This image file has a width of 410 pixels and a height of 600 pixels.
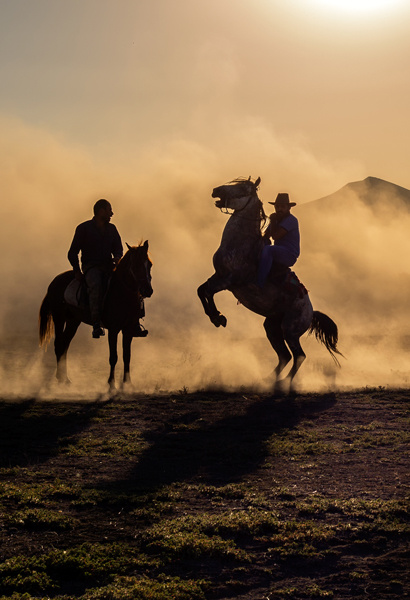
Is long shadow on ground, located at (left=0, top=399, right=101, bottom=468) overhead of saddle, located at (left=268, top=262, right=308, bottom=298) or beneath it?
beneath

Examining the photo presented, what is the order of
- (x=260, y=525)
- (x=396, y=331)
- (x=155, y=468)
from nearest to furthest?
(x=260, y=525) → (x=155, y=468) → (x=396, y=331)

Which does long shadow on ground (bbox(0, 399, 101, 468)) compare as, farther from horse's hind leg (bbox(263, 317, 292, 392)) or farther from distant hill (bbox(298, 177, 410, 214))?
distant hill (bbox(298, 177, 410, 214))

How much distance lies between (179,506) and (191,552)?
1132 millimetres

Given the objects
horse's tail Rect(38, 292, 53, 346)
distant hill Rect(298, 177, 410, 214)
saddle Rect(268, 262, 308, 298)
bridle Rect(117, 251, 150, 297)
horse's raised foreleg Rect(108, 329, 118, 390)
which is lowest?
horse's raised foreleg Rect(108, 329, 118, 390)

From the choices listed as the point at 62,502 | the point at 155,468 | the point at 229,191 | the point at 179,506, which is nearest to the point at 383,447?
the point at 155,468

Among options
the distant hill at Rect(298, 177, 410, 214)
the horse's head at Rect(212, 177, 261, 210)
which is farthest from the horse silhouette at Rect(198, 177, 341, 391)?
the distant hill at Rect(298, 177, 410, 214)

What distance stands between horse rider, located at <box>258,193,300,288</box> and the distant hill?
50029 mm

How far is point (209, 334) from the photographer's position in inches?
1059

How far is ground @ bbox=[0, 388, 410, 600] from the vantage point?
5.07 metres

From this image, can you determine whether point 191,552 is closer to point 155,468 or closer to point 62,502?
point 62,502

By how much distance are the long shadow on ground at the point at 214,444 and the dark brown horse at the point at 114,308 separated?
7.18 ft

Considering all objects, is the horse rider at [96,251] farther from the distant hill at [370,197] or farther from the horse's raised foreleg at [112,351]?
the distant hill at [370,197]

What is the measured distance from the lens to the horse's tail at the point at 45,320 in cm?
1399

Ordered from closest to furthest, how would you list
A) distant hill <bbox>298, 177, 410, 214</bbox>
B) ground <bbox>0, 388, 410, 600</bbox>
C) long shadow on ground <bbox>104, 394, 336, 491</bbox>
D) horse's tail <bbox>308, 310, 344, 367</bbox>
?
ground <bbox>0, 388, 410, 600</bbox>, long shadow on ground <bbox>104, 394, 336, 491</bbox>, horse's tail <bbox>308, 310, 344, 367</bbox>, distant hill <bbox>298, 177, 410, 214</bbox>
